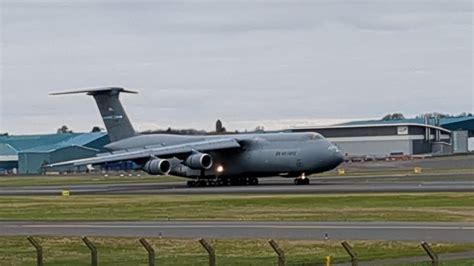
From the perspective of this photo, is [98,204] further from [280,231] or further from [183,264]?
[183,264]

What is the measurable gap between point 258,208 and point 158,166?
102 ft

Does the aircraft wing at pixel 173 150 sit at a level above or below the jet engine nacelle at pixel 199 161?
above

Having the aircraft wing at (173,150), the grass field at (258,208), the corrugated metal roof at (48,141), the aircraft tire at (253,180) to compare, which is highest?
the corrugated metal roof at (48,141)

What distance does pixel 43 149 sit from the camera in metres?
178

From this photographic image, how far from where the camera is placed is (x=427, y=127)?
554ft

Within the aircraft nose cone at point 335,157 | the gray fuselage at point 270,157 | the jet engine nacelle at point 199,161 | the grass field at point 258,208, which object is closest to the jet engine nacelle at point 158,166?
the jet engine nacelle at point 199,161

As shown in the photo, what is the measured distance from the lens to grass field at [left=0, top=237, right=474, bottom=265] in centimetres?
2877

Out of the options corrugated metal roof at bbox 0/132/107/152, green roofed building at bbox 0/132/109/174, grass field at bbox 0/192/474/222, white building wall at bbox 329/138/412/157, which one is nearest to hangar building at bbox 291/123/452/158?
white building wall at bbox 329/138/412/157

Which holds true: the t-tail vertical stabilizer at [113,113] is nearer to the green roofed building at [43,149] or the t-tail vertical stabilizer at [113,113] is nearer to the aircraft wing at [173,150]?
the aircraft wing at [173,150]

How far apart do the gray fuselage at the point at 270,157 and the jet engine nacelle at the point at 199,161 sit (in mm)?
796

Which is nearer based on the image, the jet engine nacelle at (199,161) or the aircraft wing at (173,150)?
the jet engine nacelle at (199,161)

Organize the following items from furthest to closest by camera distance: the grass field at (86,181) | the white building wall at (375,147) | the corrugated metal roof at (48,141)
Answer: the corrugated metal roof at (48,141)
the white building wall at (375,147)
the grass field at (86,181)

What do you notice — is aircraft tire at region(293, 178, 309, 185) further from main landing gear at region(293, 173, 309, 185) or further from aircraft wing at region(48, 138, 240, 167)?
aircraft wing at region(48, 138, 240, 167)

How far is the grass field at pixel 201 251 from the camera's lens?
94.4 ft
